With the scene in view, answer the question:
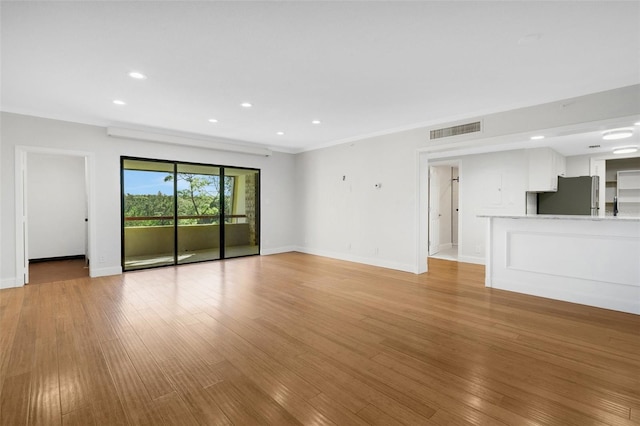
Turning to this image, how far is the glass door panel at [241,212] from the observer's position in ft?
23.4

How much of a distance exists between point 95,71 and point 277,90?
2009 mm

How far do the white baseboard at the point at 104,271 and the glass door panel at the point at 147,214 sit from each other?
0.21 metres

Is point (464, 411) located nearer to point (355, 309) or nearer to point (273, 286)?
point (355, 309)

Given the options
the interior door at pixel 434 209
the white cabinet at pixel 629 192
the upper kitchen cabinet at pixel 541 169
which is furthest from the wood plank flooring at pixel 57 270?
the white cabinet at pixel 629 192

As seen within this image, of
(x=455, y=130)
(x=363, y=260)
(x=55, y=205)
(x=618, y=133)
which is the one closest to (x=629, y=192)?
(x=618, y=133)

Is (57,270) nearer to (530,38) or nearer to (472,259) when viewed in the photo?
(530,38)

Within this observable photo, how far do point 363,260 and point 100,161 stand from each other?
5.47 meters

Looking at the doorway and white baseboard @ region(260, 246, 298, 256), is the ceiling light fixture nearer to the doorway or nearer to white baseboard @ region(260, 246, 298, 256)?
the doorway

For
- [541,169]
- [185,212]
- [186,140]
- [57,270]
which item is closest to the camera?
[57,270]

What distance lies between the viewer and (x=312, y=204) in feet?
25.6

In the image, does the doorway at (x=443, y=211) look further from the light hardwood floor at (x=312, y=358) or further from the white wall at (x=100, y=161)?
the white wall at (x=100, y=161)

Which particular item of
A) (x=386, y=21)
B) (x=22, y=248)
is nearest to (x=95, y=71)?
(x=386, y=21)

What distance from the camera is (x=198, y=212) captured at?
663cm

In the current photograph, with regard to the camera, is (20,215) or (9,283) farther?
(20,215)
